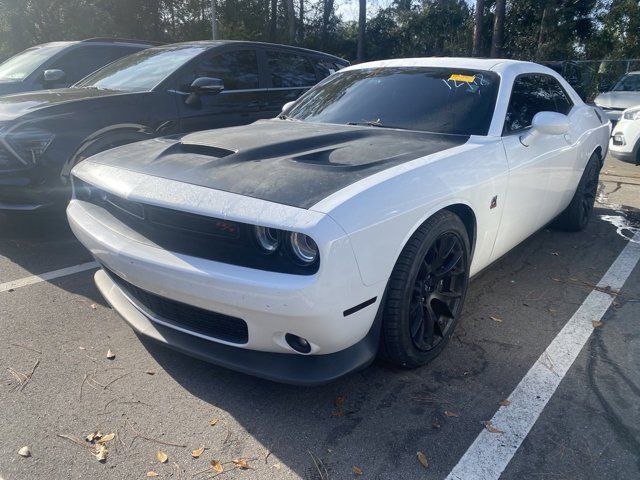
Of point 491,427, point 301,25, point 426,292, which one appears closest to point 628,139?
point 426,292

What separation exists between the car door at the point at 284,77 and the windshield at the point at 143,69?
88 cm

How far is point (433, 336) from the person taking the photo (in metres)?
2.77

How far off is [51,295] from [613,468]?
11.2 ft

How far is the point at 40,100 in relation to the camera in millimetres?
4484

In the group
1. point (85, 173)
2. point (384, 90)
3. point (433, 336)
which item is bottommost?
point (433, 336)

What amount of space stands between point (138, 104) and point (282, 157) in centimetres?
264

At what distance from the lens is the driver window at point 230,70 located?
520cm

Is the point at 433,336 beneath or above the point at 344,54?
beneath

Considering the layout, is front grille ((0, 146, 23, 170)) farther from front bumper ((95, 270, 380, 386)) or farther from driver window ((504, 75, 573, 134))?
driver window ((504, 75, 573, 134))

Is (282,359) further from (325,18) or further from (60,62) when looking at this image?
(325,18)

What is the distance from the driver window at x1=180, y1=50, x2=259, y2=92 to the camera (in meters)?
5.20

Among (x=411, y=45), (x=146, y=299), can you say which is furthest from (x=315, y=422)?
(x=411, y=45)

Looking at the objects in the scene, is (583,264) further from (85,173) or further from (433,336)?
(85,173)

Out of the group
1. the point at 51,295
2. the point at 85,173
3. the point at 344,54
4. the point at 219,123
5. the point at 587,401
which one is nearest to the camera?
the point at 587,401
